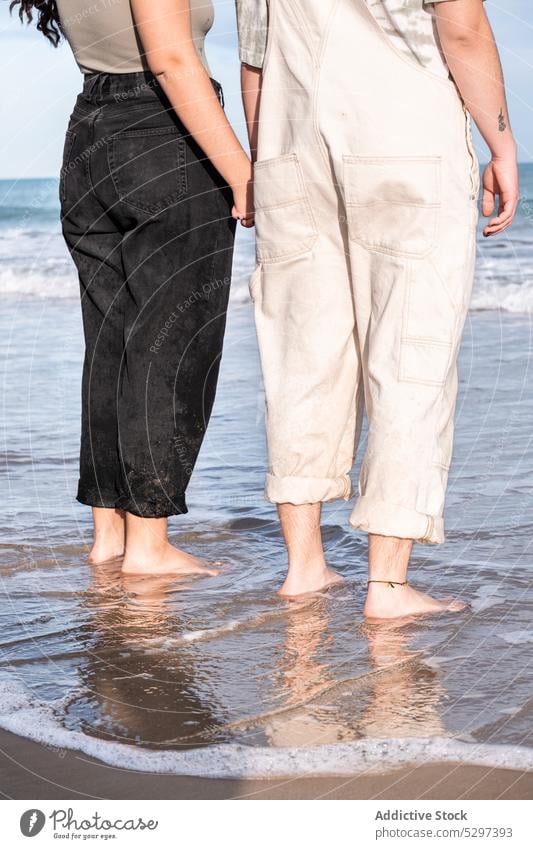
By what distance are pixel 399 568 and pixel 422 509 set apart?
0.49 feet

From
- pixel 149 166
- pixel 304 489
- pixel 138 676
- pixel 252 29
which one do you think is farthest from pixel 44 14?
pixel 138 676

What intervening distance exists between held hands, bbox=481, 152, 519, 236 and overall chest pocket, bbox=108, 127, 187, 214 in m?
0.75

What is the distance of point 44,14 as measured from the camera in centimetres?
296

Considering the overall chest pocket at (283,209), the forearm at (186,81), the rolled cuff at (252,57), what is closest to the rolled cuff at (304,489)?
the overall chest pocket at (283,209)

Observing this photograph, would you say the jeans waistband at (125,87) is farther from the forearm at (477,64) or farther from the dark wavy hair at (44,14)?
the forearm at (477,64)

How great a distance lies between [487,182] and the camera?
99.3 inches

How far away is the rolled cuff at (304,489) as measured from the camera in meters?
2.67

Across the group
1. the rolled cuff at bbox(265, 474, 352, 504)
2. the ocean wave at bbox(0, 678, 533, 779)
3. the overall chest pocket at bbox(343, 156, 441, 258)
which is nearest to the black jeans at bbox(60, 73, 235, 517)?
the rolled cuff at bbox(265, 474, 352, 504)

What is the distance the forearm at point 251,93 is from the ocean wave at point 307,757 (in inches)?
56.4

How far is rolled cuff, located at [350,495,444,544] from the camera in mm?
2484

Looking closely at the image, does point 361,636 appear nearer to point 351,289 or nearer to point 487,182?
point 351,289
